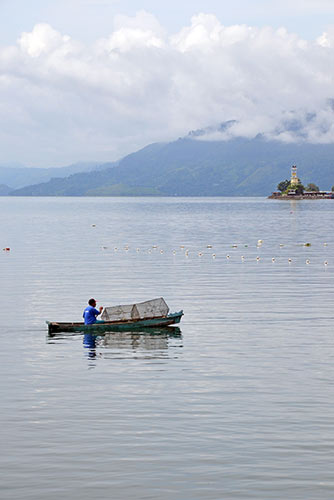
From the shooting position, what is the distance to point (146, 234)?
181625 mm

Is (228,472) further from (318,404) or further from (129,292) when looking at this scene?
(129,292)

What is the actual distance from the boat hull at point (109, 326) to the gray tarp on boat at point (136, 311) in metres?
0.44

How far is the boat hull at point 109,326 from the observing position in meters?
54.0

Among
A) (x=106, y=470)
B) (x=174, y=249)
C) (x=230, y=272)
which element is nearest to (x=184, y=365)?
(x=106, y=470)

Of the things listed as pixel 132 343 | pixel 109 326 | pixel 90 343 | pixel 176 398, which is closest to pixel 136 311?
pixel 109 326

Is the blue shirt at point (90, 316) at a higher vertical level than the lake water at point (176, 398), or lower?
higher

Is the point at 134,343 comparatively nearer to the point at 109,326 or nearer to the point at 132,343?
the point at 132,343

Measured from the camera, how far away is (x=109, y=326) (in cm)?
5431

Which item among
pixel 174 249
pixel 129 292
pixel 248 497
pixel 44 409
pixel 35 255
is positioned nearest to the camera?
pixel 248 497

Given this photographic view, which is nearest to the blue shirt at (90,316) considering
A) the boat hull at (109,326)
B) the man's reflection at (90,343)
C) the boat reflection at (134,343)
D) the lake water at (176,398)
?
the boat hull at (109,326)

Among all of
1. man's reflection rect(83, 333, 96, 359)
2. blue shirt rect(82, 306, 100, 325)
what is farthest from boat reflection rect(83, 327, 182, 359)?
blue shirt rect(82, 306, 100, 325)

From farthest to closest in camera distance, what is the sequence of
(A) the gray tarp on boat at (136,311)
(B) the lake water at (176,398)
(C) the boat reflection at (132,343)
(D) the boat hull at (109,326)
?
(A) the gray tarp on boat at (136,311), (D) the boat hull at (109,326), (C) the boat reflection at (132,343), (B) the lake water at (176,398)

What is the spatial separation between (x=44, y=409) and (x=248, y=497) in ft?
41.1

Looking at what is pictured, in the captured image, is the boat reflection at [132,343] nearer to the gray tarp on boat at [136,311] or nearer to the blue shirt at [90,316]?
the blue shirt at [90,316]
